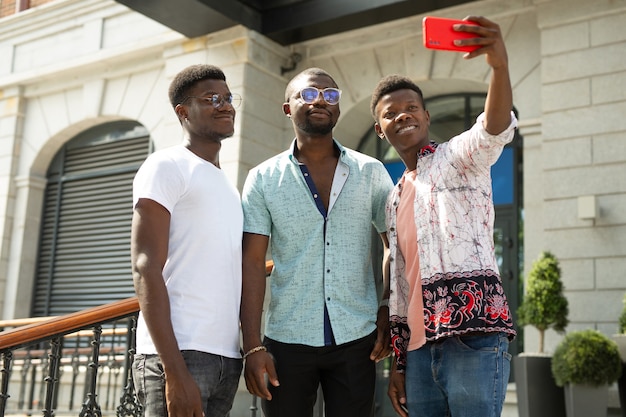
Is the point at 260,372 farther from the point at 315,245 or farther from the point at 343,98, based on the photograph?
the point at 343,98

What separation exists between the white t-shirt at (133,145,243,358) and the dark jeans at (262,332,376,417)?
242 mm

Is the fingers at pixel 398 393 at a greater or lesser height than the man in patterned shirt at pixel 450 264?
lesser

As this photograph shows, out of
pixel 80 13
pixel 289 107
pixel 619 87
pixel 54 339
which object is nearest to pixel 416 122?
pixel 289 107

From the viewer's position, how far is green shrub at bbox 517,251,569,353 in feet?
22.6

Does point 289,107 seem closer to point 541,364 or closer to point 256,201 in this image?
point 256,201

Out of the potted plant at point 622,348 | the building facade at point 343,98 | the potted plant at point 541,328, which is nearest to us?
the potted plant at point 622,348

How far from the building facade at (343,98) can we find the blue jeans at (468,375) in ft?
16.1

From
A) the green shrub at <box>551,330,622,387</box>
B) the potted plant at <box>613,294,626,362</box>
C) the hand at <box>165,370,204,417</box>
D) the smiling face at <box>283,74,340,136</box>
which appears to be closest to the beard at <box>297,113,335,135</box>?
the smiling face at <box>283,74,340,136</box>

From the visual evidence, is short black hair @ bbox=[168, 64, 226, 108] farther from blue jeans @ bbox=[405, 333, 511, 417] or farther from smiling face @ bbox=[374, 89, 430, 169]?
blue jeans @ bbox=[405, 333, 511, 417]

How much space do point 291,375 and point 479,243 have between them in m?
0.93

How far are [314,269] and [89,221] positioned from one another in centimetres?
910

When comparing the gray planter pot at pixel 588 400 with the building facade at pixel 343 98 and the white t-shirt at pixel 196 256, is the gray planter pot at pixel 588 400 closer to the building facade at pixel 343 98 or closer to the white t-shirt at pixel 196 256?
the building facade at pixel 343 98

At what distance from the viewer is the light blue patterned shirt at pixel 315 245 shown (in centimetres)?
294

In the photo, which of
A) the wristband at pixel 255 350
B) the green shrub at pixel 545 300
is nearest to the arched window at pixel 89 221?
the green shrub at pixel 545 300
